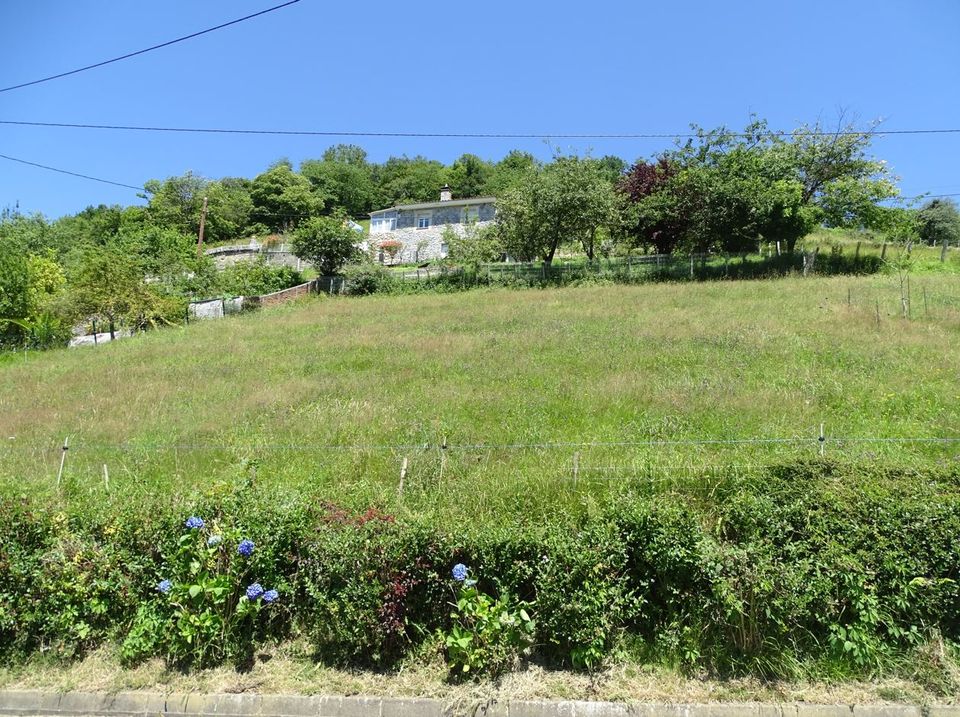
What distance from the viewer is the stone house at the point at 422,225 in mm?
52469

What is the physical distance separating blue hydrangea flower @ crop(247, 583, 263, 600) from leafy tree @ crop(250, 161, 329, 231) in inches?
2896

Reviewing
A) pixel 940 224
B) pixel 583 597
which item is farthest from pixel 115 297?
pixel 940 224

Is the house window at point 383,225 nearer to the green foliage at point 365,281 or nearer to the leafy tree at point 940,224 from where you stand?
the green foliage at point 365,281

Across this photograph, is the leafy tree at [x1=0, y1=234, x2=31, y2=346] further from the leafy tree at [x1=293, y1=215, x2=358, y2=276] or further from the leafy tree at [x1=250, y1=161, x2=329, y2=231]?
A: the leafy tree at [x1=250, y1=161, x2=329, y2=231]

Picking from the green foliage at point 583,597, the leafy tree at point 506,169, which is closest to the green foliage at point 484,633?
the green foliage at point 583,597

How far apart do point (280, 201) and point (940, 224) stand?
68.4m

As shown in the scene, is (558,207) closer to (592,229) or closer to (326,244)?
(592,229)

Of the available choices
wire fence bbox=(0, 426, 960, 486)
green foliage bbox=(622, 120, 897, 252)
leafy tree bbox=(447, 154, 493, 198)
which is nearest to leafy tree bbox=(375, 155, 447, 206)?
leafy tree bbox=(447, 154, 493, 198)

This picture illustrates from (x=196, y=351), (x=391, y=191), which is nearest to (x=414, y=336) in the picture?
(x=196, y=351)

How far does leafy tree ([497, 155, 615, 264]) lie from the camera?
3019 centimetres

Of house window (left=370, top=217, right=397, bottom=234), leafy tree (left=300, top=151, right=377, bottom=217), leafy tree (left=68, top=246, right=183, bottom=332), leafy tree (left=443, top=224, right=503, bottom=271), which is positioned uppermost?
leafy tree (left=300, top=151, right=377, bottom=217)

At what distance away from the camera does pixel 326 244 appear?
31.8 m

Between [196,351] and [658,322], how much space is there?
12965 millimetres

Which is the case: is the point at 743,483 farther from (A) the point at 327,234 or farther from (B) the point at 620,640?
(A) the point at 327,234
